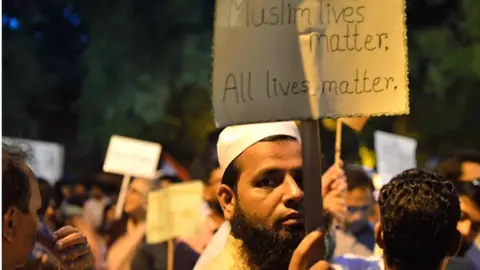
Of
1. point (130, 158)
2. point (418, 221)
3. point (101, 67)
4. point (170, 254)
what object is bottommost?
point (101, 67)

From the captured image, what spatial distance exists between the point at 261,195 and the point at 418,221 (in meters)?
0.65

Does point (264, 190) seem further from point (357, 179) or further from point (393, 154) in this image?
point (393, 154)

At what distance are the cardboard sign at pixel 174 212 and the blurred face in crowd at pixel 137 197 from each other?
156 mm

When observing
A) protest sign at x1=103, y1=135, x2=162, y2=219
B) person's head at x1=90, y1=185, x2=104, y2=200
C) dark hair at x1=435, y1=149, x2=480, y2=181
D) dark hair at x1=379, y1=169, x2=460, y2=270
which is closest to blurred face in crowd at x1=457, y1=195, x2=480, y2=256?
dark hair at x1=435, y1=149, x2=480, y2=181

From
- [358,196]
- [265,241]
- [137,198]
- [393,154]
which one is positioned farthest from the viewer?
[393,154]

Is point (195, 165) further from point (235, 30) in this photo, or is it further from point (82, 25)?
point (82, 25)

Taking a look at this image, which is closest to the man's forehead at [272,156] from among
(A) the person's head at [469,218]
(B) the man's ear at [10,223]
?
(B) the man's ear at [10,223]

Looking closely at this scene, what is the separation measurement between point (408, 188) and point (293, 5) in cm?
66

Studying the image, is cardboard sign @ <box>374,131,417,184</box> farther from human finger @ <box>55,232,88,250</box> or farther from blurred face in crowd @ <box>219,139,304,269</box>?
human finger @ <box>55,232,88,250</box>

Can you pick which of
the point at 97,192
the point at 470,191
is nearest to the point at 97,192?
the point at 97,192

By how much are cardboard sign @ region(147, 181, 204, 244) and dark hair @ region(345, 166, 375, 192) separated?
3.78 feet

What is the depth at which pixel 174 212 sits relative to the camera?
8812 millimetres

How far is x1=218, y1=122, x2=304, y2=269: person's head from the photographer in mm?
3775

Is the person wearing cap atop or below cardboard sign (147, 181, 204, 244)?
atop
